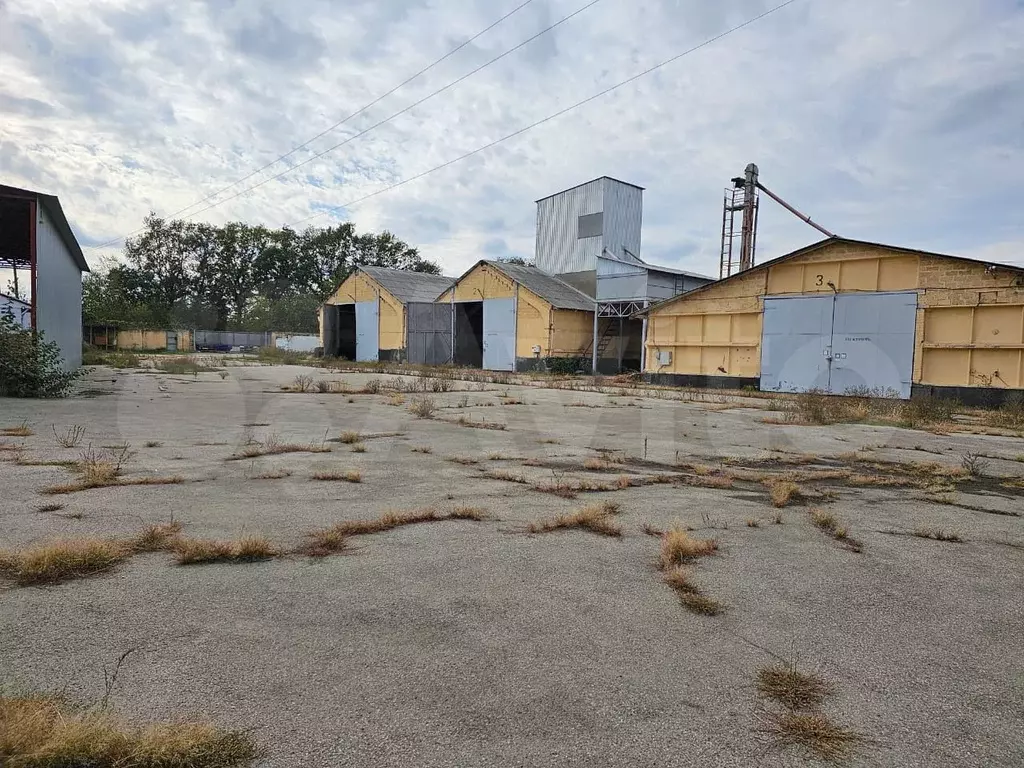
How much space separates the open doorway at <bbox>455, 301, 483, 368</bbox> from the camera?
35562 mm

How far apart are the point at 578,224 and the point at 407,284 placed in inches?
445

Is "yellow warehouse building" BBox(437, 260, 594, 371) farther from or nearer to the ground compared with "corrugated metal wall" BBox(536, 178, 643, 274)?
nearer to the ground

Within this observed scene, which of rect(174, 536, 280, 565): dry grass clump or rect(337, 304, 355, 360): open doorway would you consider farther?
rect(337, 304, 355, 360): open doorway

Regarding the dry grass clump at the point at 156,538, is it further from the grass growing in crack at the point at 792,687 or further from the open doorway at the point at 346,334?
the open doorway at the point at 346,334

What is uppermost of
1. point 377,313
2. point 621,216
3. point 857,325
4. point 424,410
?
point 621,216

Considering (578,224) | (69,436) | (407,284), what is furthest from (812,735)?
(407,284)

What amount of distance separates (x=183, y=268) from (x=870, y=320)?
65373mm

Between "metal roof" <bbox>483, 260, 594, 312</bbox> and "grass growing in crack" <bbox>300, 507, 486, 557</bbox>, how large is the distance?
24.5 m

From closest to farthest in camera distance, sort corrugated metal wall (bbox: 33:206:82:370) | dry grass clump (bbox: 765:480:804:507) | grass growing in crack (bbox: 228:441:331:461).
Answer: dry grass clump (bbox: 765:480:804:507)
grass growing in crack (bbox: 228:441:331:461)
corrugated metal wall (bbox: 33:206:82:370)

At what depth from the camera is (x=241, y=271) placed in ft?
219

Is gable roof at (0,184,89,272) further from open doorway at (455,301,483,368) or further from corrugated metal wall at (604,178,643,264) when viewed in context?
corrugated metal wall at (604,178,643,264)

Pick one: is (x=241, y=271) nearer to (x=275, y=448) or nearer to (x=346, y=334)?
(x=346, y=334)

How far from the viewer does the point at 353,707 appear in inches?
89.4

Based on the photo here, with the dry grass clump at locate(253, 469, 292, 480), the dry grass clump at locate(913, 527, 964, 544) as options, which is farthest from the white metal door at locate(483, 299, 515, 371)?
the dry grass clump at locate(913, 527, 964, 544)
